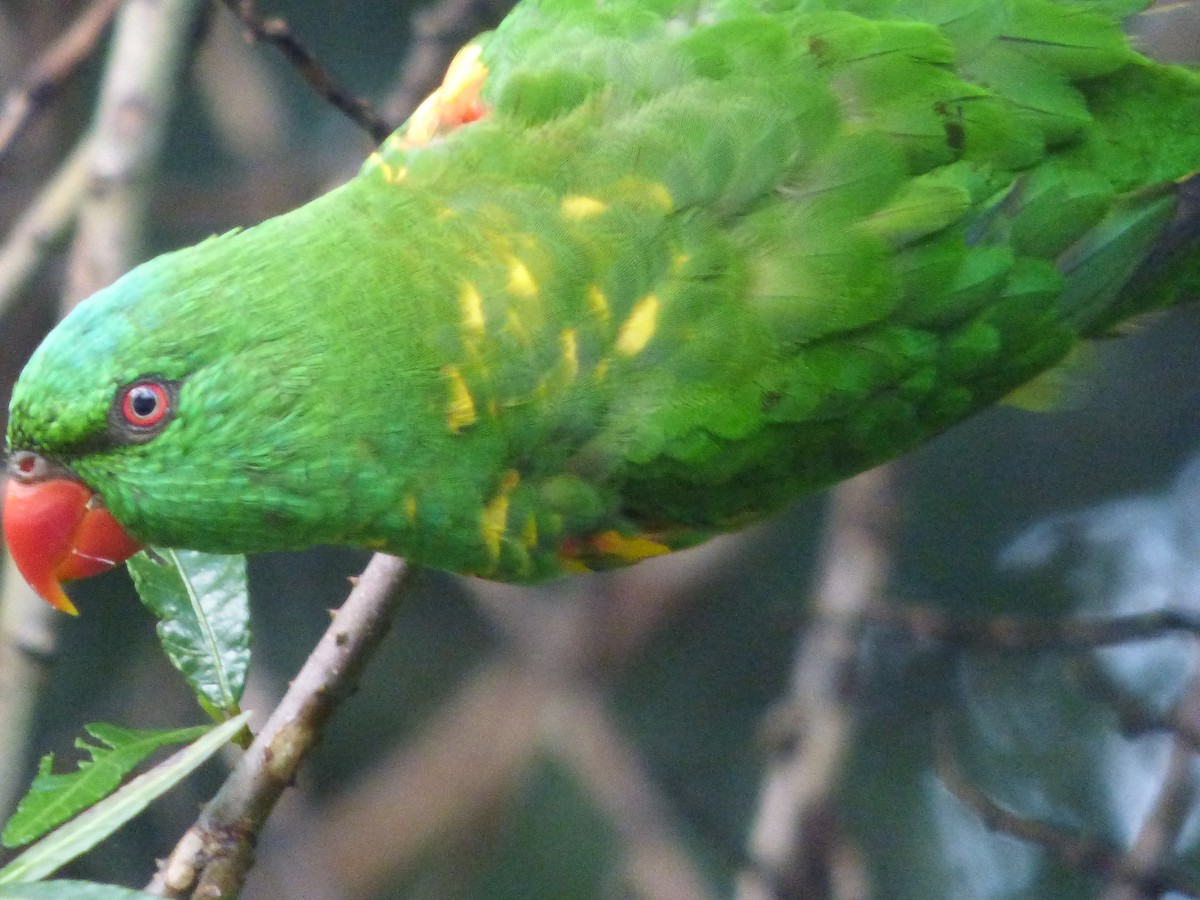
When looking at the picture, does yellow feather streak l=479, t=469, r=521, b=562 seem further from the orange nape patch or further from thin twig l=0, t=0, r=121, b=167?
thin twig l=0, t=0, r=121, b=167

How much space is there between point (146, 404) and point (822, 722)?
1.62m

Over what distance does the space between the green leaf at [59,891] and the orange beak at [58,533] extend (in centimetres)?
55

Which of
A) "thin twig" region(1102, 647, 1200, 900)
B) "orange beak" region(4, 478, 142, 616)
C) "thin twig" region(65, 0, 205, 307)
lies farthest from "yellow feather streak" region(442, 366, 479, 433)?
"thin twig" region(1102, 647, 1200, 900)

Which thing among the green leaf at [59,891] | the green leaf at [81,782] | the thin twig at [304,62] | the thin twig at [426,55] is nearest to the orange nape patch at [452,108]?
the thin twig at [304,62]

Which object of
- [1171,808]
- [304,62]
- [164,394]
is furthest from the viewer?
[1171,808]

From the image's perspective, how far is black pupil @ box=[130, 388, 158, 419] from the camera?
1.54 meters

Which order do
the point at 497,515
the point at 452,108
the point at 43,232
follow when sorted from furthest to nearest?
1. the point at 43,232
2. the point at 452,108
3. the point at 497,515

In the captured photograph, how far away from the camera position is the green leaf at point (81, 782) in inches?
52.9

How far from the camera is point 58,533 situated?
167 centimetres

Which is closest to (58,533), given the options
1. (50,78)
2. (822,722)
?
(50,78)

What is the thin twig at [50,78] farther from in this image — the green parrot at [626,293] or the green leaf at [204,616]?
the green leaf at [204,616]

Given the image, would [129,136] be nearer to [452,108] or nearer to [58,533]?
[452,108]

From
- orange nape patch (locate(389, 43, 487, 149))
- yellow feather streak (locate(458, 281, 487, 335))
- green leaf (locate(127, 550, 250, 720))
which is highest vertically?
orange nape patch (locate(389, 43, 487, 149))

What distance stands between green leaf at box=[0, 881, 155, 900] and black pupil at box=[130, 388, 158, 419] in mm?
567
